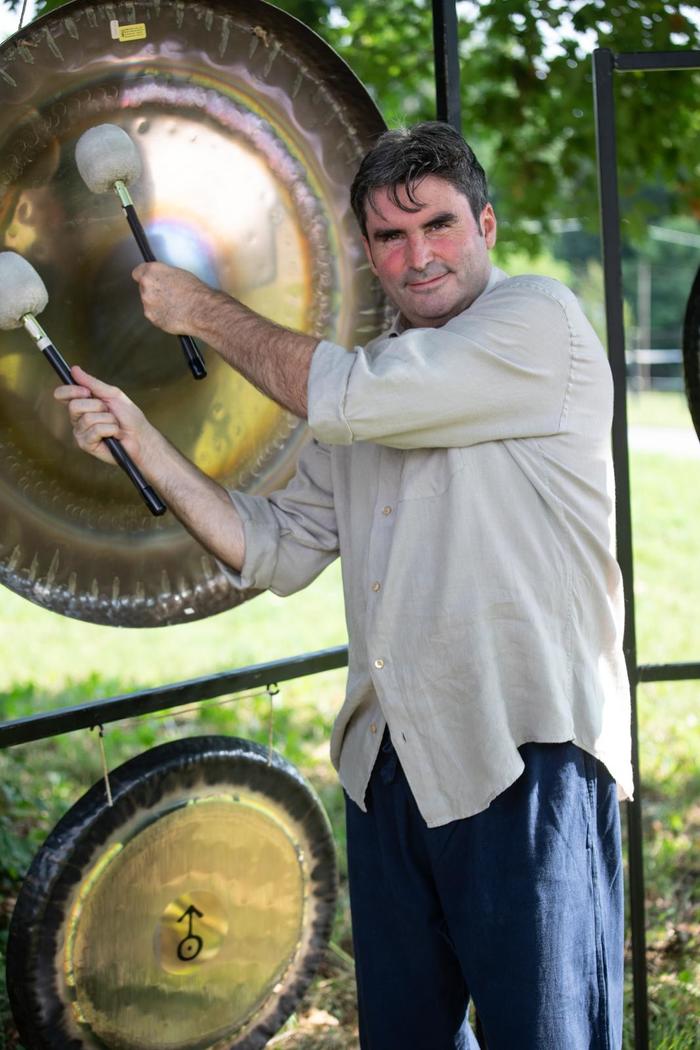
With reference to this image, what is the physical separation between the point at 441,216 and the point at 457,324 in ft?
0.54

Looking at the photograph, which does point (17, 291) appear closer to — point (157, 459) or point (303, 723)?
point (157, 459)

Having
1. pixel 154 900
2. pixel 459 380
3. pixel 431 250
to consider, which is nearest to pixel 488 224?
pixel 431 250

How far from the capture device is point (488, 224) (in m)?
1.58

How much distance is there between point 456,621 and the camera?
57.0 inches

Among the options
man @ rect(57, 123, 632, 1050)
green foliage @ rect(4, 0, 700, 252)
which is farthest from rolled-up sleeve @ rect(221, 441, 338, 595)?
green foliage @ rect(4, 0, 700, 252)

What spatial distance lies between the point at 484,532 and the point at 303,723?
286 centimetres

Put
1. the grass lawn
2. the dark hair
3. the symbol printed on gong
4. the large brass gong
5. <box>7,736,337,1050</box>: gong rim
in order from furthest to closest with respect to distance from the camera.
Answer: the grass lawn, the symbol printed on gong, <box>7,736,337,1050</box>: gong rim, the large brass gong, the dark hair

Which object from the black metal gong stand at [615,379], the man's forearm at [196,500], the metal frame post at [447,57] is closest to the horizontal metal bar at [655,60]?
the black metal gong stand at [615,379]

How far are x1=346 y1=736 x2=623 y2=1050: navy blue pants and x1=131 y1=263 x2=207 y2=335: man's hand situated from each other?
0.59 metres

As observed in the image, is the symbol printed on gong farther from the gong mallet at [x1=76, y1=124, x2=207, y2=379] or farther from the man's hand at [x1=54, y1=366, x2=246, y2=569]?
the gong mallet at [x1=76, y1=124, x2=207, y2=379]

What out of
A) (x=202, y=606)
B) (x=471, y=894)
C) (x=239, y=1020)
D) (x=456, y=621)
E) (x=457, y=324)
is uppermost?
(x=457, y=324)

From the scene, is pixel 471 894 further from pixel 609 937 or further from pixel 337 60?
pixel 337 60

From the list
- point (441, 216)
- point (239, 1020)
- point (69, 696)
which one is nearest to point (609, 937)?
point (239, 1020)

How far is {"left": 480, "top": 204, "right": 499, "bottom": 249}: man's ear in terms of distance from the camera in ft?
5.11
